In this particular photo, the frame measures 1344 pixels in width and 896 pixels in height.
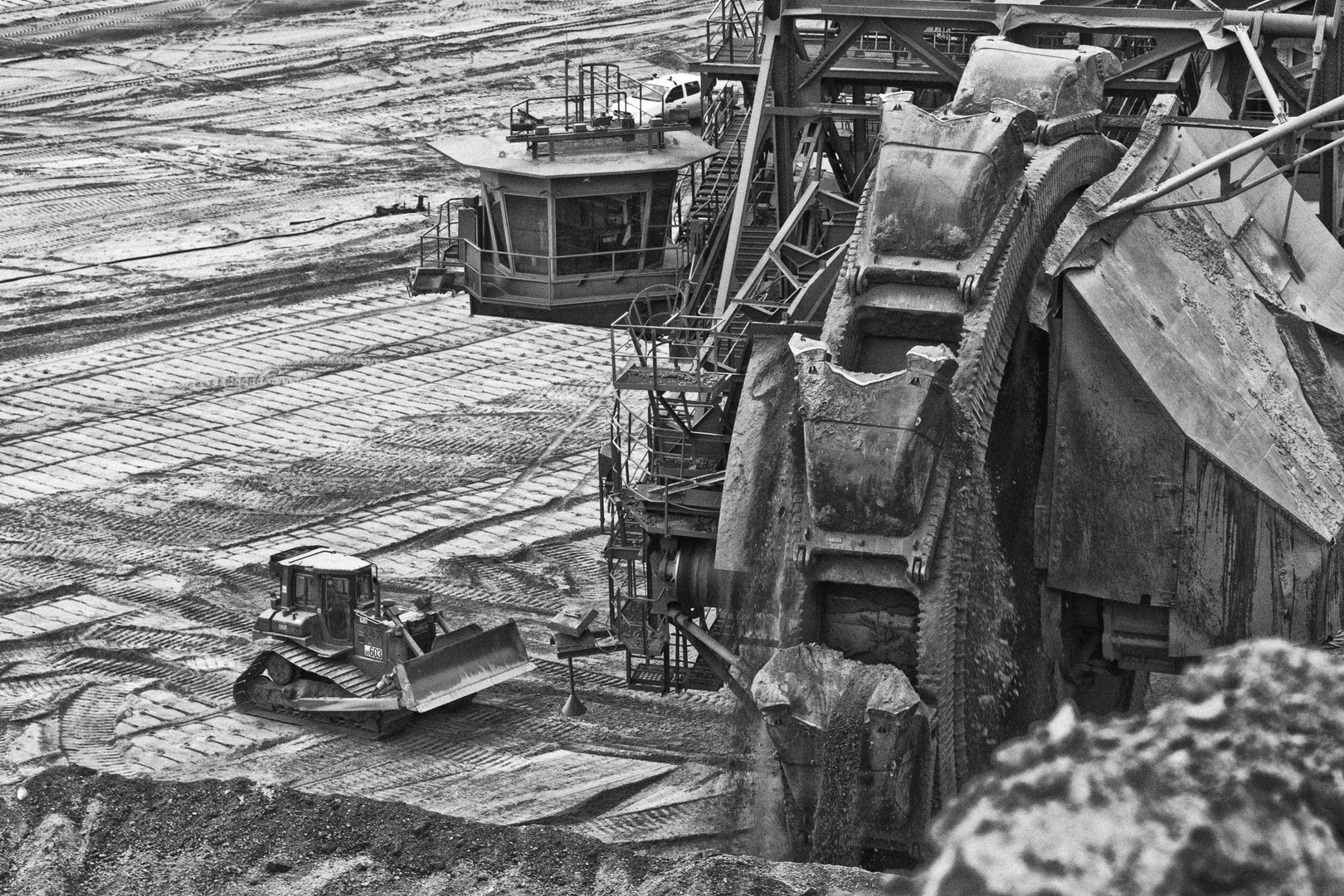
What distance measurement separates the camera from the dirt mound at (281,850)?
12.7m

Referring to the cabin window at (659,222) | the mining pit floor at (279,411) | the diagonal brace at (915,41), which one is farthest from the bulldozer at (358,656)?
the cabin window at (659,222)

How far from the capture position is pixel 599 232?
24.5 m

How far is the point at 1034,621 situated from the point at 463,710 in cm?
769

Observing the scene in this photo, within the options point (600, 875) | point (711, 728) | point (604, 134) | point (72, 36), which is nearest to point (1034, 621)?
point (600, 875)

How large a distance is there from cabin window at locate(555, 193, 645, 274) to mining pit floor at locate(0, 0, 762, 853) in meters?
2.69

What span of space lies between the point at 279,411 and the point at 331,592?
909 cm

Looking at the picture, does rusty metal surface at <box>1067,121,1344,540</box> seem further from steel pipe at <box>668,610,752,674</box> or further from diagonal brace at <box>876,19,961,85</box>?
diagonal brace at <box>876,19,961,85</box>

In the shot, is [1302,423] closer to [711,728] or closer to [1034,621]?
[1034,621]

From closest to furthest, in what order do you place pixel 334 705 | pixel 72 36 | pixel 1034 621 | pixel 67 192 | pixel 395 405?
pixel 1034 621
pixel 334 705
pixel 395 405
pixel 67 192
pixel 72 36

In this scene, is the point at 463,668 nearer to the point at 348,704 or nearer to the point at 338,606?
the point at 348,704

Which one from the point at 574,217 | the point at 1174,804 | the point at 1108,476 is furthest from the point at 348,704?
the point at 1174,804

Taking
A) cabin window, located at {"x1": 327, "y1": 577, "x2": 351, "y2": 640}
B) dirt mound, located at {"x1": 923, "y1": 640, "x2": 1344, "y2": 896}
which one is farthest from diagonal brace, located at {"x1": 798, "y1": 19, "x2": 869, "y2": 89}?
dirt mound, located at {"x1": 923, "y1": 640, "x2": 1344, "y2": 896}

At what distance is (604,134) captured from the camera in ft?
80.0

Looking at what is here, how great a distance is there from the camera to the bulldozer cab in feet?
59.9
